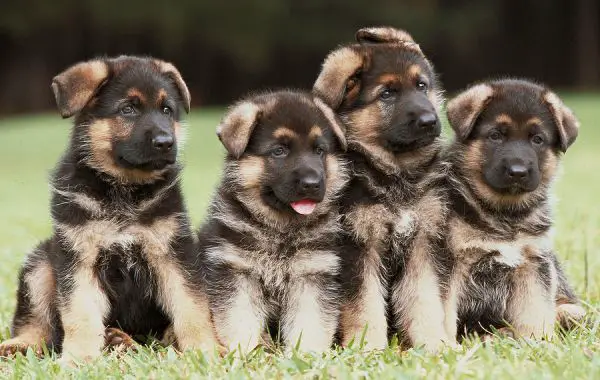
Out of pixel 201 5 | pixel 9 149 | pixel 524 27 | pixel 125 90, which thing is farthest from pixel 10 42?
pixel 125 90

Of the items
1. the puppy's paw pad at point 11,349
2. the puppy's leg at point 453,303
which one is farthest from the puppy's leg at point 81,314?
the puppy's leg at point 453,303

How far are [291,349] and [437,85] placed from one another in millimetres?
1965

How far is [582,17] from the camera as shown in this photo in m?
32.6

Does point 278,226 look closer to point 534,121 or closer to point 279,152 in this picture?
point 279,152

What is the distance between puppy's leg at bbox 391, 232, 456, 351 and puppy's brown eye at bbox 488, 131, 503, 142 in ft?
2.39

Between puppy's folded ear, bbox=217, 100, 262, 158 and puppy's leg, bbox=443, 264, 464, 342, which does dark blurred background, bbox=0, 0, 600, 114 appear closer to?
puppy's folded ear, bbox=217, 100, 262, 158

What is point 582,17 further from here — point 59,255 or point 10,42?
point 59,255

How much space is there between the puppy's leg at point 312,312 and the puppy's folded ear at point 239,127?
32.2 inches

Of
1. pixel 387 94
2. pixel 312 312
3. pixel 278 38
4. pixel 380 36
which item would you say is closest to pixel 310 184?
pixel 312 312

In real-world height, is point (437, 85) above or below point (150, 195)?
above

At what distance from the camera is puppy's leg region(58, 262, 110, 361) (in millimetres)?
4840

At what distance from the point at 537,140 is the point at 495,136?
0.25 metres

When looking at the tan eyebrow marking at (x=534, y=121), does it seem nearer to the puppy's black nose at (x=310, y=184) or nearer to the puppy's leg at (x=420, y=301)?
the puppy's leg at (x=420, y=301)

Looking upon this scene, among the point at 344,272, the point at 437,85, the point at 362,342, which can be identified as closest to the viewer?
the point at 362,342
